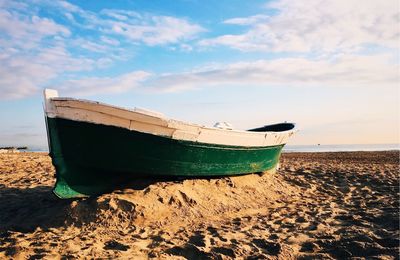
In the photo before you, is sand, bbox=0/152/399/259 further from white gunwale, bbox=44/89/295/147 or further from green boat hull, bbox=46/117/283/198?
white gunwale, bbox=44/89/295/147

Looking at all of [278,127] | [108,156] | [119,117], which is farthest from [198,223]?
[278,127]

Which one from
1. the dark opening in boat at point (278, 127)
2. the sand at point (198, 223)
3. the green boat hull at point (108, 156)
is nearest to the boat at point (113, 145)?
the green boat hull at point (108, 156)

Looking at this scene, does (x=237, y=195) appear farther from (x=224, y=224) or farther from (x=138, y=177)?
(x=138, y=177)

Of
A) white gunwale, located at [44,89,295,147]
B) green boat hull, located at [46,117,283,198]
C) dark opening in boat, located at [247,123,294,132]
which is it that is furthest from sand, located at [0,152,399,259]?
dark opening in boat, located at [247,123,294,132]

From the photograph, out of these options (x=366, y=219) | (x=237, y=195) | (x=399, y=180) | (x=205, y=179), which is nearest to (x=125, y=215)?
(x=205, y=179)

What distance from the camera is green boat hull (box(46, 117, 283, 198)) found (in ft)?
17.5

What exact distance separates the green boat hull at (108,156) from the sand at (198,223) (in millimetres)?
273

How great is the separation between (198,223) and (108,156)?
68.1 inches

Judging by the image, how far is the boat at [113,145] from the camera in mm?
5188

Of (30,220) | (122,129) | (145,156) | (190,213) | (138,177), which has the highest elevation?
(122,129)

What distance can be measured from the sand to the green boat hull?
0.90ft

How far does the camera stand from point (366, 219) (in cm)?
568

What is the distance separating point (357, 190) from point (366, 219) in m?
3.08

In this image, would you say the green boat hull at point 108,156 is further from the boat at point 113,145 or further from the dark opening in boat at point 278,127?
the dark opening in boat at point 278,127
